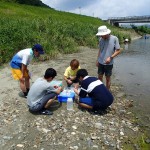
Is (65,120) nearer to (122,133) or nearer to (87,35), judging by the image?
(122,133)

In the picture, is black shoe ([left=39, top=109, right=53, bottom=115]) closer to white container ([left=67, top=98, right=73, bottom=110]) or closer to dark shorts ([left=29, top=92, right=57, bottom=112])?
dark shorts ([left=29, top=92, right=57, bottom=112])

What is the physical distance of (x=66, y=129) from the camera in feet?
24.2

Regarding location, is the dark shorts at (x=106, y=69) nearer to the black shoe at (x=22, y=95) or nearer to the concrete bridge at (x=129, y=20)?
the black shoe at (x=22, y=95)

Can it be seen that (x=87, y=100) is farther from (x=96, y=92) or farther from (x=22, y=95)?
(x=22, y=95)

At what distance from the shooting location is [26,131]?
727cm

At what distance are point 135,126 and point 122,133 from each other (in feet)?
2.81

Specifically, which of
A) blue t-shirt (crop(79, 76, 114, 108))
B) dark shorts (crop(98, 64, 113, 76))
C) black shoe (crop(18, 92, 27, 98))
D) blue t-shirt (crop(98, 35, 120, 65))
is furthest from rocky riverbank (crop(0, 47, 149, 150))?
blue t-shirt (crop(98, 35, 120, 65))

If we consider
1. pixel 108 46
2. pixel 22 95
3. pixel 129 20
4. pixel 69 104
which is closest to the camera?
pixel 69 104

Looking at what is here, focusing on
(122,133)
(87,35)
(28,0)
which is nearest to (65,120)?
(122,133)

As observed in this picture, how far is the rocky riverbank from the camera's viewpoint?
22.0 ft

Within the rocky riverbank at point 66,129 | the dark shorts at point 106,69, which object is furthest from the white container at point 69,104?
the dark shorts at point 106,69

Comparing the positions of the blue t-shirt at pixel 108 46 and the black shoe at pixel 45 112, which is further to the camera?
the blue t-shirt at pixel 108 46

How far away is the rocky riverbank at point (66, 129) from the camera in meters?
6.71

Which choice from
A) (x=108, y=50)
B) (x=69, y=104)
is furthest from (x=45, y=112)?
(x=108, y=50)
